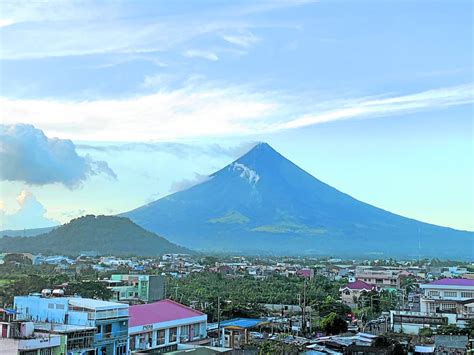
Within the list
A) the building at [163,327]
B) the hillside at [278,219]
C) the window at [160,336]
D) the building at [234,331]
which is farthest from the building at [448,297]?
the hillside at [278,219]

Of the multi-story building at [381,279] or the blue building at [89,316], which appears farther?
the multi-story building at [381,279]

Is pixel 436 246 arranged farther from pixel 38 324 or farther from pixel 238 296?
pixel 38 324

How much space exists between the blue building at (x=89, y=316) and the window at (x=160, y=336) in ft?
5.01

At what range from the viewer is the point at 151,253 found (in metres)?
67.4

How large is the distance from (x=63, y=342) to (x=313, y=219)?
81.0 metres

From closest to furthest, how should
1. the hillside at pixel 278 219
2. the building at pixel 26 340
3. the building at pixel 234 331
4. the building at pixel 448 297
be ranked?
the building at pixel 26 340 → the building at pixel 234 331 → the building at pixel 448 297 → the hillside at pixel 278 219

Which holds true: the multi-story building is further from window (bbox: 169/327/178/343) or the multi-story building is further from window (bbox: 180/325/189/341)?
window (bbox: 169/327/178/343)

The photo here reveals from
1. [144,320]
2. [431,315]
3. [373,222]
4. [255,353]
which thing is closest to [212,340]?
[144,320]

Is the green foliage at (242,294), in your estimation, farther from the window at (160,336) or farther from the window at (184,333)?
the window at (160,336)

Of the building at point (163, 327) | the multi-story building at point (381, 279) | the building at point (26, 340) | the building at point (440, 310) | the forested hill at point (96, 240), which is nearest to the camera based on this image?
the building at point (26, 340)

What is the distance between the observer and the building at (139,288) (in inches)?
873

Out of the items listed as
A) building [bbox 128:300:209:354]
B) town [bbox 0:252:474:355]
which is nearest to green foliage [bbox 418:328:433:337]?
town [bbox 0:252:474:355]

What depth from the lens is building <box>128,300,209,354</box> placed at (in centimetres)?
1347

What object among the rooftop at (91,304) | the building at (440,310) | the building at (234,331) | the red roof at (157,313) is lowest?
the building at (234,331)
